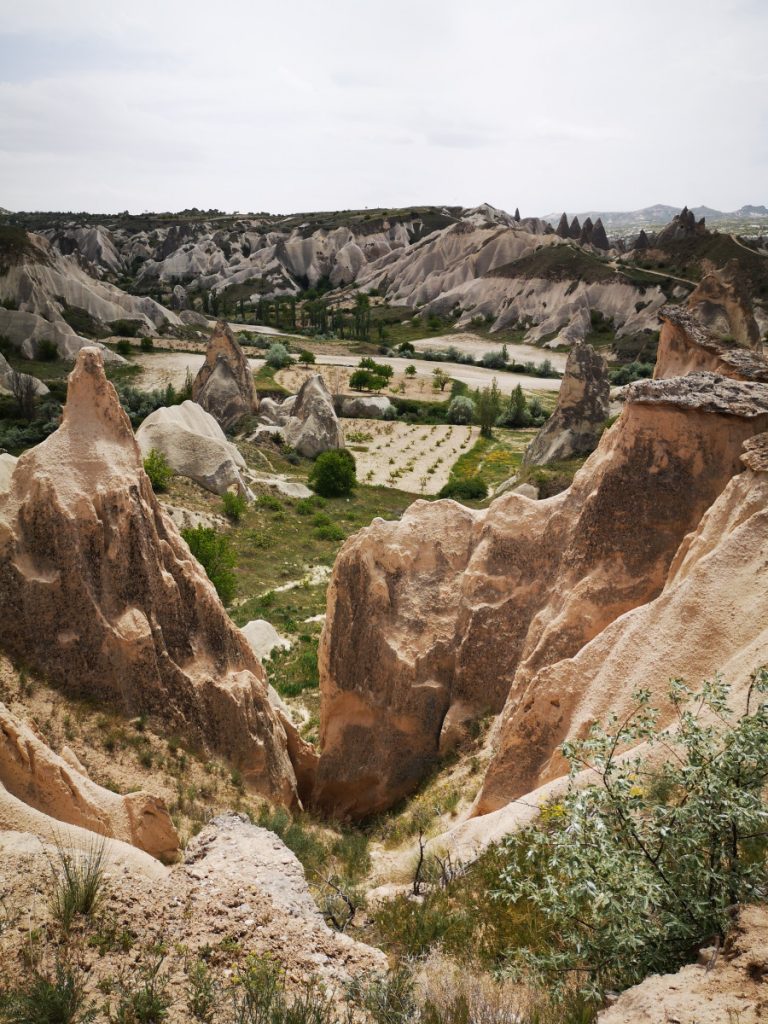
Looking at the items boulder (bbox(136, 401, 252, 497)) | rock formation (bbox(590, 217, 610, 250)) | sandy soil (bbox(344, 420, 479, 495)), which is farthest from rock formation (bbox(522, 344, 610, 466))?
rock formation (bbox(590, 217, 610, 250))

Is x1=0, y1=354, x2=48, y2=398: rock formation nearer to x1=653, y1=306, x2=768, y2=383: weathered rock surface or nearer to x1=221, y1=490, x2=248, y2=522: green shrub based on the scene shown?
x1=221, y1=490, x2=248, y2=522: green shrub

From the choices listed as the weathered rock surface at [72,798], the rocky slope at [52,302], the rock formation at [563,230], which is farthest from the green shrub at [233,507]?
the rock formation at [563,230]

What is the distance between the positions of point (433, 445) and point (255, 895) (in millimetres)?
45470

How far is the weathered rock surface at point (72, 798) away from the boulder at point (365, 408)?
5126 centimetres

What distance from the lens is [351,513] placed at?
35.5m

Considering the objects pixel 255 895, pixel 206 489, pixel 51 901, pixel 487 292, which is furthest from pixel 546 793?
pixel 487 292

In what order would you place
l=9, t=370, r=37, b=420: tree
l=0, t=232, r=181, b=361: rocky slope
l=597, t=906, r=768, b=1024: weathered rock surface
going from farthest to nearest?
l=0, t=232, r=181, b=361: rocky slope, l=9, t=370, r=37, b=420: tree, l=597, t=906, r=768, b=1024: weathered rock surface

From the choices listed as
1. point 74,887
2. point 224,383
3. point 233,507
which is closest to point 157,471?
point 233,507

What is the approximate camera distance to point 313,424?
45219 millimetres

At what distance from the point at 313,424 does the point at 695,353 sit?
106ft

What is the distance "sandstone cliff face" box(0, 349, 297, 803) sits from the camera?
30.7 feet

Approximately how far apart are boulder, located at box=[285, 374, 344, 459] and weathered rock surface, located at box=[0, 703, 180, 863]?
3773cm

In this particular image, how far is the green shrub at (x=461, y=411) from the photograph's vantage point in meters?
57.3

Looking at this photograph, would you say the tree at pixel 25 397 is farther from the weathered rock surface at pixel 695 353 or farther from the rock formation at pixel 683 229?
the rock formation at pixel 683 229
